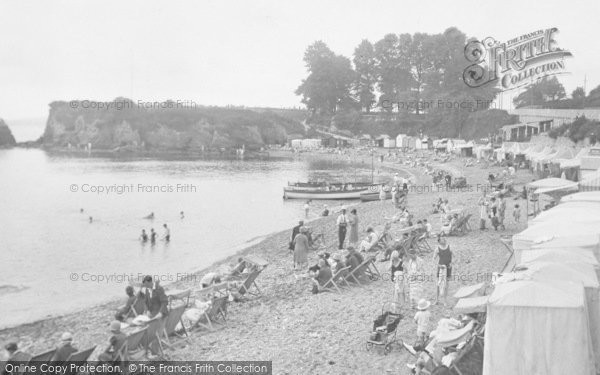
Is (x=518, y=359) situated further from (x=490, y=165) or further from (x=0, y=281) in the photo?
(x=490, y=165)

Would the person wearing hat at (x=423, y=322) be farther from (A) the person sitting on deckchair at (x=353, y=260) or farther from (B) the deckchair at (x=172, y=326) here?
(A) the person sitting on deckchair at (x=353, y=260)

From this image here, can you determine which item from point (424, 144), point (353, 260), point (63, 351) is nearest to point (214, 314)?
point (63, 351)

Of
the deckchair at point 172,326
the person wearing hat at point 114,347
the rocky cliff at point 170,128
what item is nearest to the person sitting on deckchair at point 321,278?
the deckchair at point 172,326

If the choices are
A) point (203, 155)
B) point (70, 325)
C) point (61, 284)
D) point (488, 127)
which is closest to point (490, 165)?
point (488, 127)

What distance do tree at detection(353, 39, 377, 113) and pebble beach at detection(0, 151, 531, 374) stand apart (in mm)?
93165

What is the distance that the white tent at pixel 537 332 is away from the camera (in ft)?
23.5

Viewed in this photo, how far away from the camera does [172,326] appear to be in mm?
11281

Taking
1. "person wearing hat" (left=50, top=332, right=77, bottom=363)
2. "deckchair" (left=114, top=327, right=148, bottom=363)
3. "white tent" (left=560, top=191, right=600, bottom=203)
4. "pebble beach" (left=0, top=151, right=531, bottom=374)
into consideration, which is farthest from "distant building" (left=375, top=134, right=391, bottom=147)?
"person wearing hat" (left=50, top=332, right=77, bottom=363)

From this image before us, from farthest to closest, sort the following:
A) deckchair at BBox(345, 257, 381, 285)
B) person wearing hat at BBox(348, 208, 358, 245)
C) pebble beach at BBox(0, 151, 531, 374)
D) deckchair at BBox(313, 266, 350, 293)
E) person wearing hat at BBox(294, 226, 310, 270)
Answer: person wearing hat at BBox(348, 208, 358, 245) < person wearing hat at BBox(294, 226, 310, 270) < deckchair at BBox(345, 257, 381, 285) < deckchair at BBox(313, 266, 350, 293) < pebble beach at BBox(0, 151, 531, 374)

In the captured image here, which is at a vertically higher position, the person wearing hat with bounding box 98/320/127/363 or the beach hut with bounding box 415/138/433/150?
the beach hut with bounding box 415/138/433/150

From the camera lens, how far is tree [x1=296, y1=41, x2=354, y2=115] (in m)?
113

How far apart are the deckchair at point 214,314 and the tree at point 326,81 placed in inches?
4032

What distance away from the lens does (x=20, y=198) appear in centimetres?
5425

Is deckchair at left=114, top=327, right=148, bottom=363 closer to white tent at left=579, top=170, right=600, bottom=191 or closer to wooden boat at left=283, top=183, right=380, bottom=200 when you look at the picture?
white tent at left=579, top=170, right=600, bottom=191
